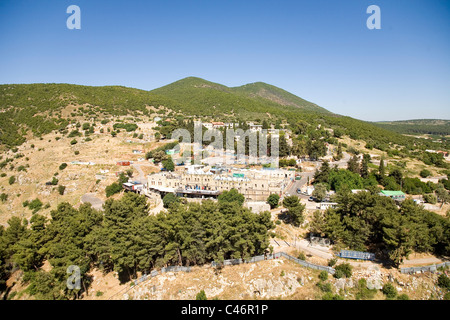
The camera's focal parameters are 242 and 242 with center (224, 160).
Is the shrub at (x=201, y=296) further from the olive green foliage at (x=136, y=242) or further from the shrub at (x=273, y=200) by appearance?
the shrub at (x=273, y=200)

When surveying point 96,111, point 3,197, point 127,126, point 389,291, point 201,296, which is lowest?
point 201,296

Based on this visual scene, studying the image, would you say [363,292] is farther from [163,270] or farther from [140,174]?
[140,174]

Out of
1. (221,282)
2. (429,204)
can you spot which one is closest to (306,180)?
(429,204)

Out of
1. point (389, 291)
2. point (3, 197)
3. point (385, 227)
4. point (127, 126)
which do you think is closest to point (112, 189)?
point (3, 197)

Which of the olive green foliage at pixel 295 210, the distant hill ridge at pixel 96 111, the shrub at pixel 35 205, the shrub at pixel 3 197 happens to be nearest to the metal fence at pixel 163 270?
the olive green foliage at pixel 295 210

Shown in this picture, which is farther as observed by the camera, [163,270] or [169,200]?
[169,200]
